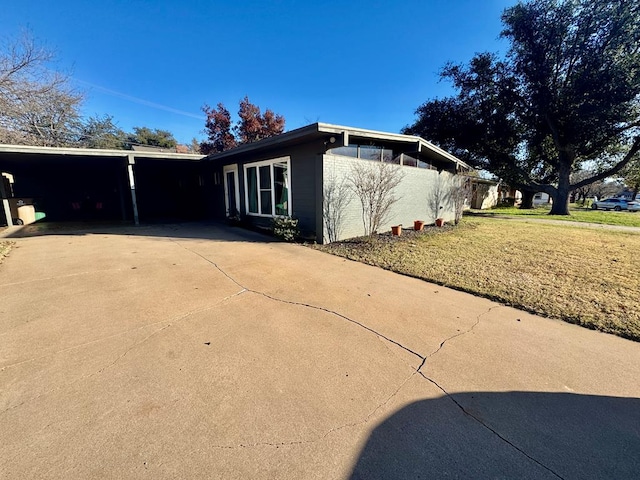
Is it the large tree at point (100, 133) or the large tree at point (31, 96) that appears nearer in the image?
the large tree at point (31, 96)

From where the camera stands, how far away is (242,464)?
4.88 ft

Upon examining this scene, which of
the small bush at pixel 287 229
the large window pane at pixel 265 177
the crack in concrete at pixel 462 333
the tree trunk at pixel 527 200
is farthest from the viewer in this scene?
the tree trunk at pixel 527 200

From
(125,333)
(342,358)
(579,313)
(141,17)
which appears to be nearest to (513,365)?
(342,358)

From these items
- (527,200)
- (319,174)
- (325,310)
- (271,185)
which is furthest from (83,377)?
(527,200)

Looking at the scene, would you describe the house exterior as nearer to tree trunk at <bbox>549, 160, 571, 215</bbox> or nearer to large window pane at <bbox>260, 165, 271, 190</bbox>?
large window pane at <bbox>260, 165, 271, 190</bbox>

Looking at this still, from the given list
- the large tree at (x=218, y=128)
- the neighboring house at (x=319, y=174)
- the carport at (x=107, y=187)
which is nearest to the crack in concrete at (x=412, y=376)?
the neighboring house at (x=319, y=174)

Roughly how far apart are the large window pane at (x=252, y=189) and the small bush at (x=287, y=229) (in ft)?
7.62

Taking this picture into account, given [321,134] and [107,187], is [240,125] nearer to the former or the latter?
[107,187]

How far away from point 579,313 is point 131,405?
193 inches

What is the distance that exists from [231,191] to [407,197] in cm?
704

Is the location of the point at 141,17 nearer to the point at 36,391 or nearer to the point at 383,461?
the point at 36,391

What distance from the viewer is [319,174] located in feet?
22.8

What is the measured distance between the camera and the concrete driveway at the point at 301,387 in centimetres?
152

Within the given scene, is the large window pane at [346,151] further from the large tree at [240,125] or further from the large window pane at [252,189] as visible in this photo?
the large tree at [240,125]
